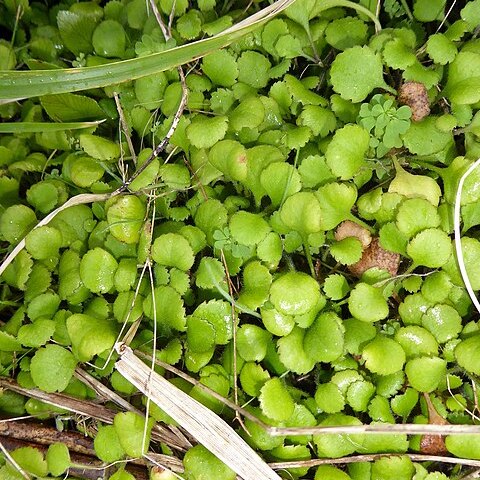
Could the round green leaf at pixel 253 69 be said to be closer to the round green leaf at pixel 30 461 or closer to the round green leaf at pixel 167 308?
the round green leaf at pixel 167 308

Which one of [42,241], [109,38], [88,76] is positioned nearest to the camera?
[88,76]

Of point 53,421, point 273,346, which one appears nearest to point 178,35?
point 273,346

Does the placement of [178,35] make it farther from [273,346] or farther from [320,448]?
[320,448]

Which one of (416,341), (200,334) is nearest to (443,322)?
(416,341)

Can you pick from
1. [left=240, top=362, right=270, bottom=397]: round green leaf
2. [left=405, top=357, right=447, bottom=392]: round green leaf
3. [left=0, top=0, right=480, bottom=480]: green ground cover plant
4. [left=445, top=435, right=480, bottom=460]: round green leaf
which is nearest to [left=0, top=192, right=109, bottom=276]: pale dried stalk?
[left=0, top=0, right=480, bottom=480]: green ground cover plant

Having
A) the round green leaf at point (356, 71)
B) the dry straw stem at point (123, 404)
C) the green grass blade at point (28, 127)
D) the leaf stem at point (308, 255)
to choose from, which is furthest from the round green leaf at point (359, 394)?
the green grass blade at point (28, 127)

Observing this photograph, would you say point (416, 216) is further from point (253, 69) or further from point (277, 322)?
point (253, 69)
